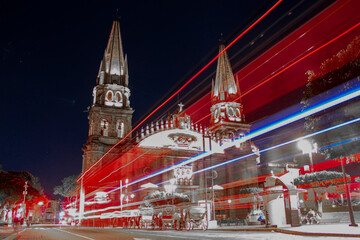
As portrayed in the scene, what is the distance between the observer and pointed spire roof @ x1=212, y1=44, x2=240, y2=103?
8861 centimetres

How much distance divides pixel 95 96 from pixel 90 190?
62.4 ft

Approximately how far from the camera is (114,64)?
Result: 60.4 meters

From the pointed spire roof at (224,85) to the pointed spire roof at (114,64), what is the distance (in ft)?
115

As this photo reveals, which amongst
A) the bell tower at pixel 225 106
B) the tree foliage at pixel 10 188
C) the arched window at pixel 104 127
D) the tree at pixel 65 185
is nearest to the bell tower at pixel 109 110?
the arched window at pixel 104 127

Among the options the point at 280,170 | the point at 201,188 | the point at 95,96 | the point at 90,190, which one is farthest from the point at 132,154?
the point at 280,170

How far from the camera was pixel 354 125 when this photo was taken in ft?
68.9

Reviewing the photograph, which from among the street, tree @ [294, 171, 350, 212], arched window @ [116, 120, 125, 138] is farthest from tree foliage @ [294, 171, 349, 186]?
arched window @ [116, 120, 125, 138]

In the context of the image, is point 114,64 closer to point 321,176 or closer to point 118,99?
point 118,99

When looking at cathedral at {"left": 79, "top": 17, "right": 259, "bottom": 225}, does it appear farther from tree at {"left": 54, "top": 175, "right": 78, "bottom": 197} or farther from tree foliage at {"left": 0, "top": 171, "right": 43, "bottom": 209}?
tree at {"left": 54, "top": 175, "right": 78, "bottom": 197}

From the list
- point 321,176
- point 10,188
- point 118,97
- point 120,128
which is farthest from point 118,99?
point 321,176

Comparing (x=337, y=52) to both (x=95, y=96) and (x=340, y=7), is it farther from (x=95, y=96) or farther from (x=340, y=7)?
(x=95, y=96)

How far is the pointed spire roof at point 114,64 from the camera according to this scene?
59.0 metres

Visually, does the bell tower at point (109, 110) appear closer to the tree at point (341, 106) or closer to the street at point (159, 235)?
the street at point (159, 235)

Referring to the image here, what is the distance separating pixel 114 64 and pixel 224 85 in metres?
38.6
